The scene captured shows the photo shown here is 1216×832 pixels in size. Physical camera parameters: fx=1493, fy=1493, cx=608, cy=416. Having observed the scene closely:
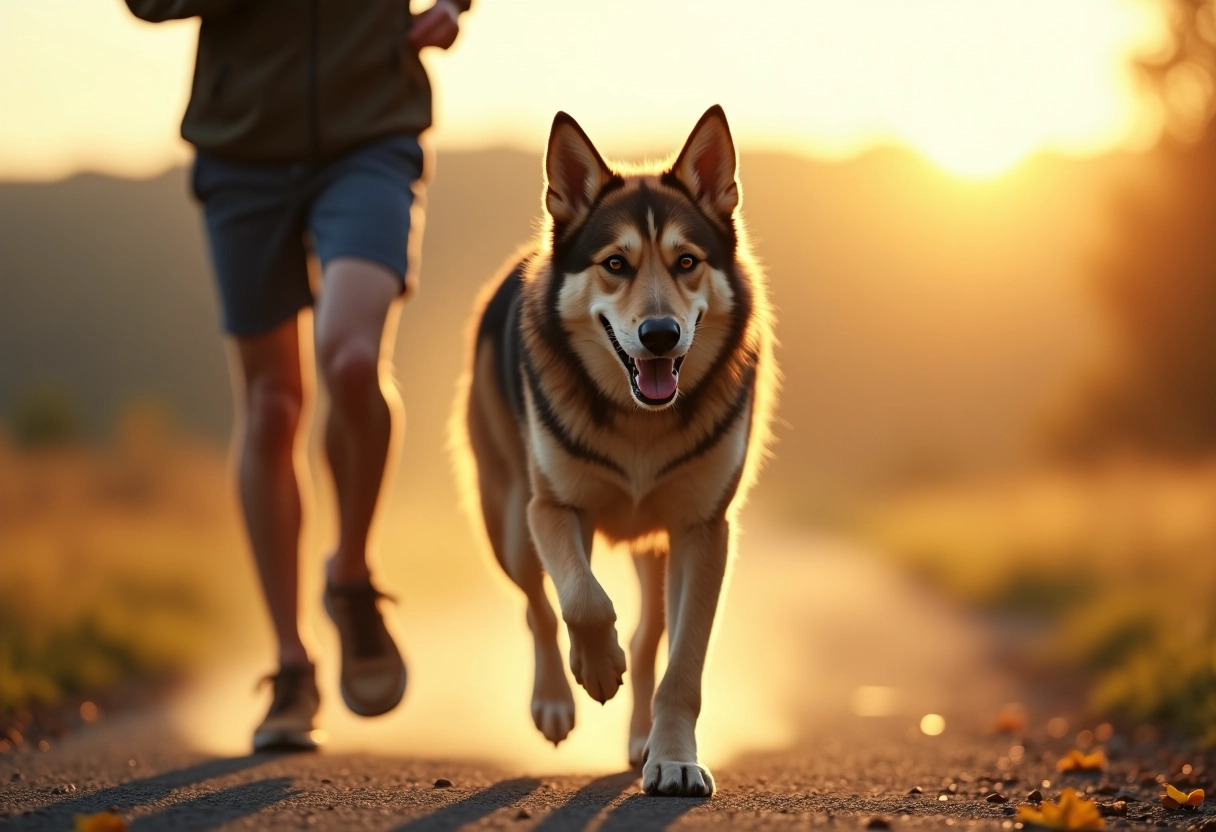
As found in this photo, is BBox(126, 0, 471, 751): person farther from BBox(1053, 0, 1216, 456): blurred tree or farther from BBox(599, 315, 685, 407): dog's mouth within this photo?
BBox(1053, 0, 1216, 456): blurred tree

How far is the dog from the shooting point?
A: 376 centimetres

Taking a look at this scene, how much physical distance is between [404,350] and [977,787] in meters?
45.7

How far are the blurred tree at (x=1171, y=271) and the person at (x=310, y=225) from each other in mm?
13402

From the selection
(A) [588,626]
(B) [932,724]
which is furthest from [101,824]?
(B) [932,724]

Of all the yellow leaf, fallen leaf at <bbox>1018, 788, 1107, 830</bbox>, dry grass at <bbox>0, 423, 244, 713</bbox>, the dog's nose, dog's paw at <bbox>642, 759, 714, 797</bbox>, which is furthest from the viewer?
dry grass at <bbox>0, 423, 244, 713</bbox>

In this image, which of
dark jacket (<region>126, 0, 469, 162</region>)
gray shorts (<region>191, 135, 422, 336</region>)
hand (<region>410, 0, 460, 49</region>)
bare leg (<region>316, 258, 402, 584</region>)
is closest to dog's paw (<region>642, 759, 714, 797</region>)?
bare leg (<region>316, 258, 402, 584</region>)

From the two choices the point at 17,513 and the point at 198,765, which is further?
the point at 17,513

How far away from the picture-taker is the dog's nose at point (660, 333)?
3.69 m

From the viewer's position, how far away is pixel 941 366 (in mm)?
55156

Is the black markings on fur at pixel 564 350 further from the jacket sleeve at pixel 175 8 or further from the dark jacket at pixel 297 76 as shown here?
the jacket sleeve at pixel 175 8

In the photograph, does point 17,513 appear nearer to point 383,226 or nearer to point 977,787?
point 383,226

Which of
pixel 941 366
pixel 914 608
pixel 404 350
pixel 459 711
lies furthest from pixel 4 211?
pixel 459 711

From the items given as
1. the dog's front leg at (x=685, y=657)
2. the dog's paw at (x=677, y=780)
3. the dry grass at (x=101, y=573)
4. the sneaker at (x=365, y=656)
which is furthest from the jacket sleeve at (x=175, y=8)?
the dry grass at (x=101, y=573)

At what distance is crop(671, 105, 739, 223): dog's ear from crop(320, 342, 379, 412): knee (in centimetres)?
108
